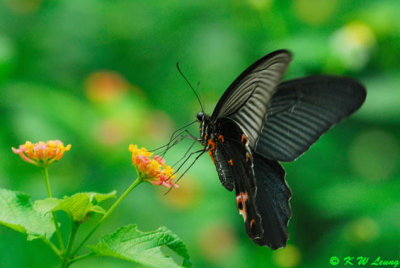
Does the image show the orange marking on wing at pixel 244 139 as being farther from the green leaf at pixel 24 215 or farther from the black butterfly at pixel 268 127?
the green leaf at pixel 24 215

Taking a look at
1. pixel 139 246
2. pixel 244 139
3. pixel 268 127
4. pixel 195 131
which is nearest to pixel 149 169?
pixel 139 246

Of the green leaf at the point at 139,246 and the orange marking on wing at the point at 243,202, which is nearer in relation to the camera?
the green leaf at the point at 139,246

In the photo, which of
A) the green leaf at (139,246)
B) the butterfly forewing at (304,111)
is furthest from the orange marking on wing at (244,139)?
the green leaf at (139,246)

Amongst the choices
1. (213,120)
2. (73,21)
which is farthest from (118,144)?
(73,21)

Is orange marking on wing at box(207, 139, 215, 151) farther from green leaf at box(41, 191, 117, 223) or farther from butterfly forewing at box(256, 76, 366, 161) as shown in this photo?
green leaf at box(41, 191, 117, 223)

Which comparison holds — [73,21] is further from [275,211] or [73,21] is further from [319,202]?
[275,211]

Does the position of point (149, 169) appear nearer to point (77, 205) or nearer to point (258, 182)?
point (77, 205)

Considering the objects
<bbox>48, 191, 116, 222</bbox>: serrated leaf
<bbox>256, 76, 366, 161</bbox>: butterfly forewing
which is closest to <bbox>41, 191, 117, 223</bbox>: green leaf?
<bbox>48, 191, 116, 222</bbox>: serrated leaf
